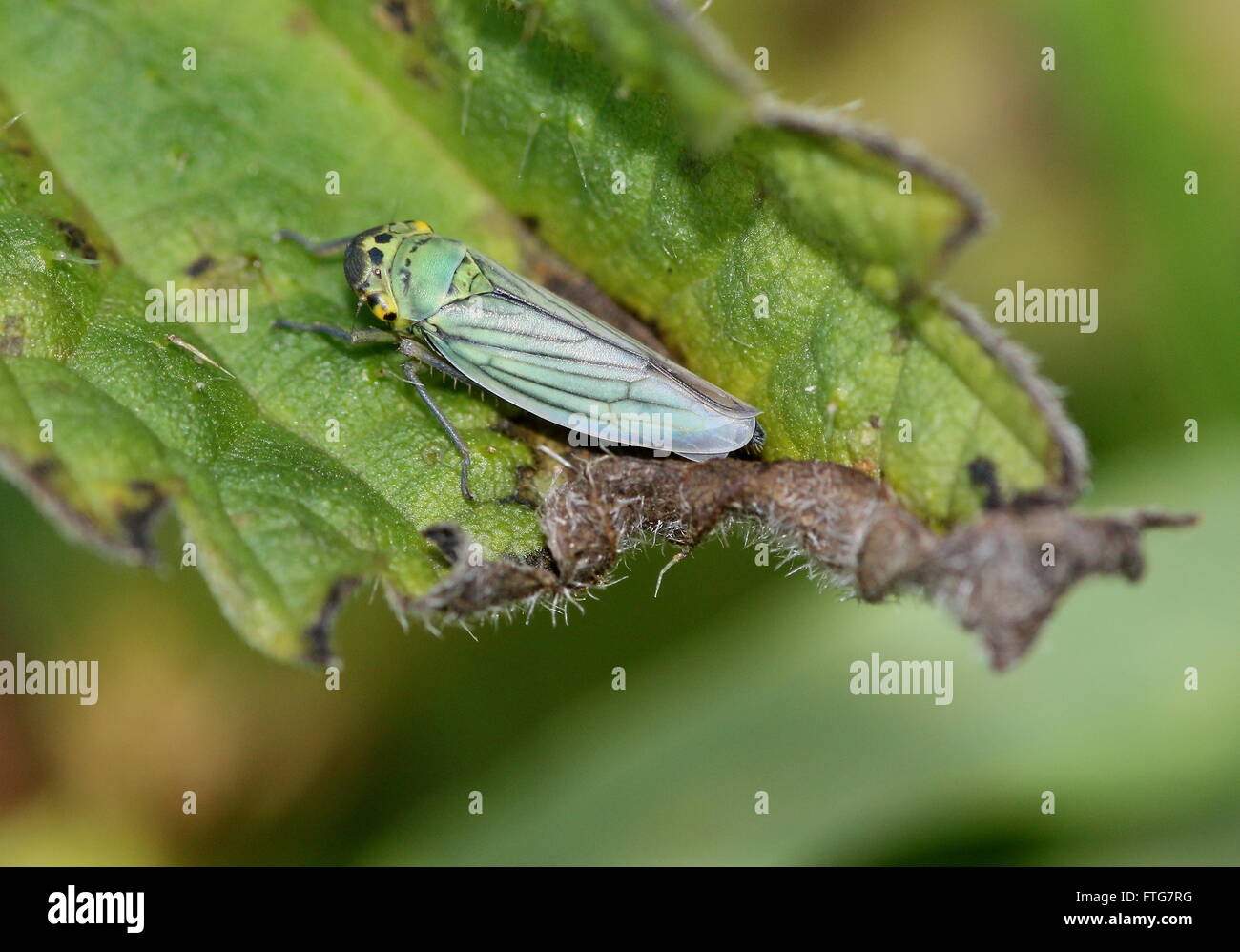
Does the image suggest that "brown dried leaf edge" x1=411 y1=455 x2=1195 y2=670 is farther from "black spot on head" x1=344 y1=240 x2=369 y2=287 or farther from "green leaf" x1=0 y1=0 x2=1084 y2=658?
"black spot on head" x1=344 y1=240 x2=369 y2=287

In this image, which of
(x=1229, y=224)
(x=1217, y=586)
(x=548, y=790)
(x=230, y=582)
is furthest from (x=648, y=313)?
(x=1229, y=224)

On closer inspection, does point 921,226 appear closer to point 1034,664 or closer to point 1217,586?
point 1034,664

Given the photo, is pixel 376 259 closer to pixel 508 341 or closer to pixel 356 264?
pixel 356 264

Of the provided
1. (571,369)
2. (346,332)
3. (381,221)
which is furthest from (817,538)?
(381,221)

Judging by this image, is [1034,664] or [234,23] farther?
[1034,664]

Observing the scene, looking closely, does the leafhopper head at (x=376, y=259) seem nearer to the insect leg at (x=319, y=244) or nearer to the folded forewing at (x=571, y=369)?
the insect leg at (x=319, y=244)

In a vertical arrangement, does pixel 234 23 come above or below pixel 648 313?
above

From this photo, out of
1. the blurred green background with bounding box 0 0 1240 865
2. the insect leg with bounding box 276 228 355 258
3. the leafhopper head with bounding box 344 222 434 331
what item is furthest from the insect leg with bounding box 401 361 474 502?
the blurred green background with bounding box 0 0 1240 865
